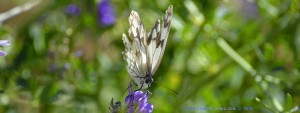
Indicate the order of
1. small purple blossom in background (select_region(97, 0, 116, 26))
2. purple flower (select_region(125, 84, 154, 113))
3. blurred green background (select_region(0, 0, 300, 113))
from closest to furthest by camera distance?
purple flower (select_region(125, 84, 154, 113)) → blurred green background (select_region(0, 0, 300, 113)) → small purple blossom in background (select_region(97, 0, 116, 26))

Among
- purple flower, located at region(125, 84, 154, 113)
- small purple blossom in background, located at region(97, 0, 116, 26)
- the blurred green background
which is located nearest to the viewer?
purple flower, located at region(125, 84, 154, 113)

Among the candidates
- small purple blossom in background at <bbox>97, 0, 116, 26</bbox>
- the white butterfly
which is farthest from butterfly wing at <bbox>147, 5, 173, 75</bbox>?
small purple blossom in background at <bbox>97, 0, 116, 26</bbox>

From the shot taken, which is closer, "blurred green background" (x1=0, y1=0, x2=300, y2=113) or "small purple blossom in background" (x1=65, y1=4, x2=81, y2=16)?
"blurred green background" (x1=0, y1=0, x2=300, y2=113)

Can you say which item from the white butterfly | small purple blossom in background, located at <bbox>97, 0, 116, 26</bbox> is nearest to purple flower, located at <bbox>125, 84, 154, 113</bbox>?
the white butterfly

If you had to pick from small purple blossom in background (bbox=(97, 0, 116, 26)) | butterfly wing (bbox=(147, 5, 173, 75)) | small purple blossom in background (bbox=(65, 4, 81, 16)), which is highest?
small purple blossom in background (bbox=(65, 4, 81, 16))

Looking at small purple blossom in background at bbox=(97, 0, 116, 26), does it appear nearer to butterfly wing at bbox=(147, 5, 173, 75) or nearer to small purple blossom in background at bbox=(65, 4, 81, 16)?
small purple blossom in background at bbox=(65, 4, 81, 16)

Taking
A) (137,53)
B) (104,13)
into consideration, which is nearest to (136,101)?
A: (137,53)

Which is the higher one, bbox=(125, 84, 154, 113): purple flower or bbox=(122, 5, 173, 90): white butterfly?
bbox=(122, 5, 173, 90): white butterfly
